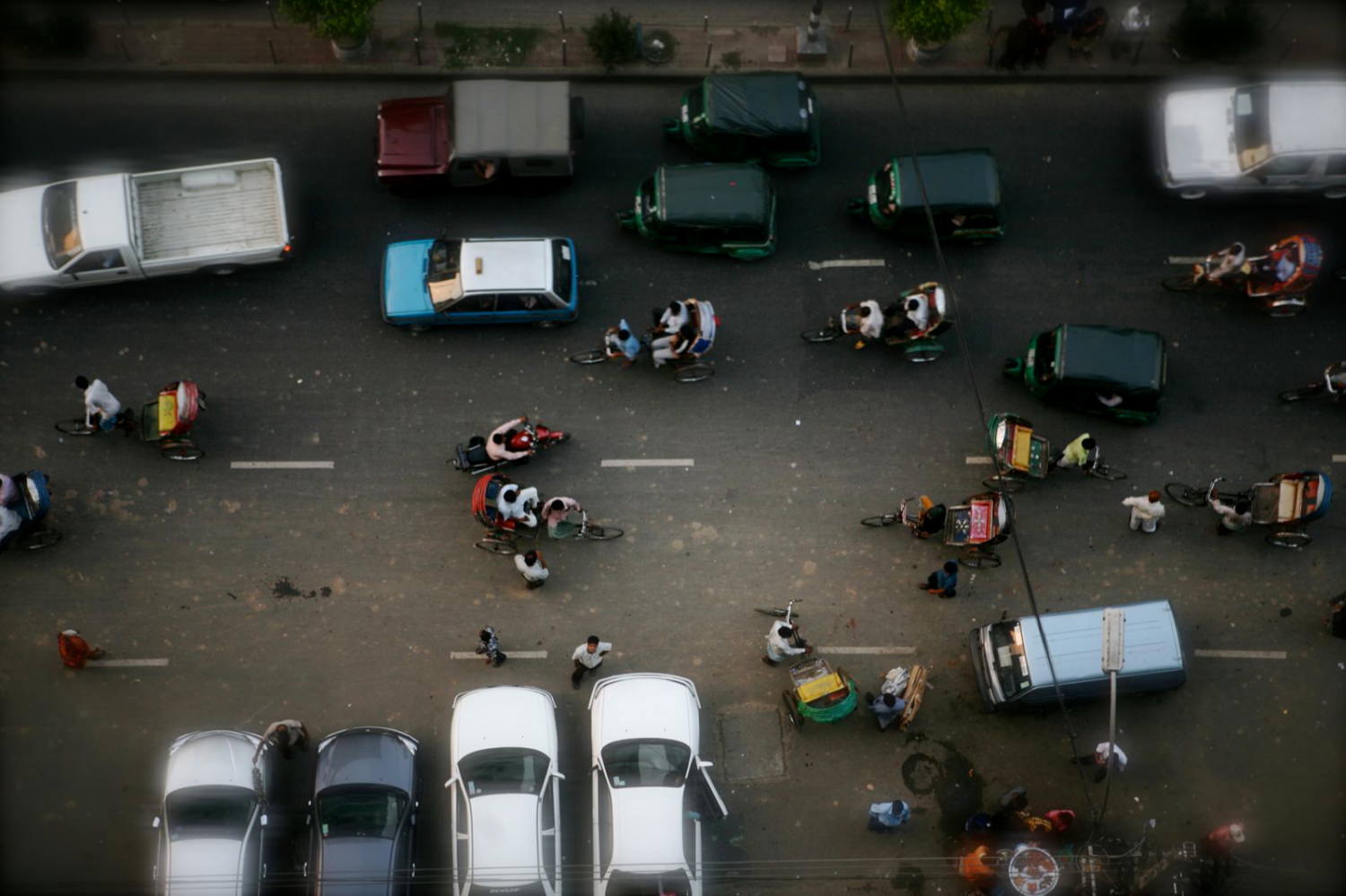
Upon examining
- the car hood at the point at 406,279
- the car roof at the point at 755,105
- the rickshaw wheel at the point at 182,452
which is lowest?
the rickshaw wheel at the point at 182,452

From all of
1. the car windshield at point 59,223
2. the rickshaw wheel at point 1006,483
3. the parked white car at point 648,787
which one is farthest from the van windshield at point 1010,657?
the car windshield at point 59,223

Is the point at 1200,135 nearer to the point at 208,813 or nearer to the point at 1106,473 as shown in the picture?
the point at 1106,473

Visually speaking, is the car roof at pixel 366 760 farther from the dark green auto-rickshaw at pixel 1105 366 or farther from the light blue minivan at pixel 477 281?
the dark green auto-rickshaw at pixel 1105 366

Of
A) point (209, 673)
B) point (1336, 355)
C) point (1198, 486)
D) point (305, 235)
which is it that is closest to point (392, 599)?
point (209, 673)

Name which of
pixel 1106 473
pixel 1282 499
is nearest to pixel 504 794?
pixel 1106 473

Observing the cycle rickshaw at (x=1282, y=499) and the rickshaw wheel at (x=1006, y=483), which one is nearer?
the cycle rickshaw at (x=1282, y=499)
